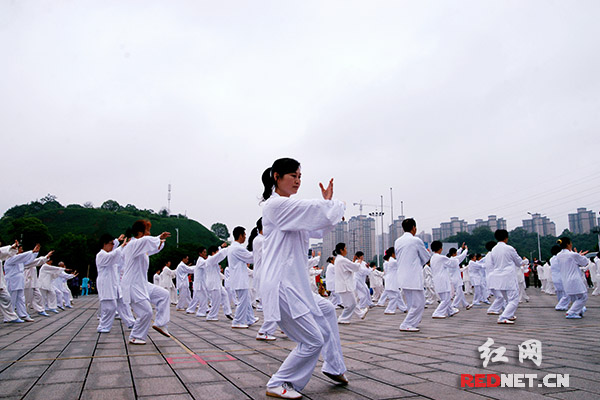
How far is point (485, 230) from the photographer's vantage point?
2542 inches

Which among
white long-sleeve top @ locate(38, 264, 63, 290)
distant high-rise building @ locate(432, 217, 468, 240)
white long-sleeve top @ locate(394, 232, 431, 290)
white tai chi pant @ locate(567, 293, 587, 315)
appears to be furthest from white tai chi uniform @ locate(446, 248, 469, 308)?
distant high-rise building @ locate(432, 217, 468, 240)

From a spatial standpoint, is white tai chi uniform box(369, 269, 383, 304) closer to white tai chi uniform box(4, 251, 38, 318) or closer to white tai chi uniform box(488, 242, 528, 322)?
white tai chi uniform box(488, 242, 528, 322)

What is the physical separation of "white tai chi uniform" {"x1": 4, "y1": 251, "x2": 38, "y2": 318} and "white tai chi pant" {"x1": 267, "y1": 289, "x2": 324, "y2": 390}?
10.9 metres

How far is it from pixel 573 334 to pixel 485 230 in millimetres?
62297

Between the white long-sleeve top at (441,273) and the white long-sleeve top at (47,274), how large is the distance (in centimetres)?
1246

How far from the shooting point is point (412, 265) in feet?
29.0

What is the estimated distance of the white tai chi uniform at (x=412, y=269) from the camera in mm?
8391

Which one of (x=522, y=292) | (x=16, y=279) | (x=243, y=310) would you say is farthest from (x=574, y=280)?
(x=16, y=279)

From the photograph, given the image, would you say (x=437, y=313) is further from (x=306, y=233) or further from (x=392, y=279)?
(x=306, y=233)

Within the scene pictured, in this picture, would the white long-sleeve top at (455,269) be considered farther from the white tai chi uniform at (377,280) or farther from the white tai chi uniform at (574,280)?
the white tai chi uniform at (377,280)

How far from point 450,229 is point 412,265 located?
243 ft

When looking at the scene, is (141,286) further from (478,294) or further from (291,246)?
(478,294)

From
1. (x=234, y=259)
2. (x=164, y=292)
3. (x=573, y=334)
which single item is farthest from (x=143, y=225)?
(x=573, y=334)

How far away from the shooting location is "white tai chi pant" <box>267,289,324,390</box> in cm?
348
